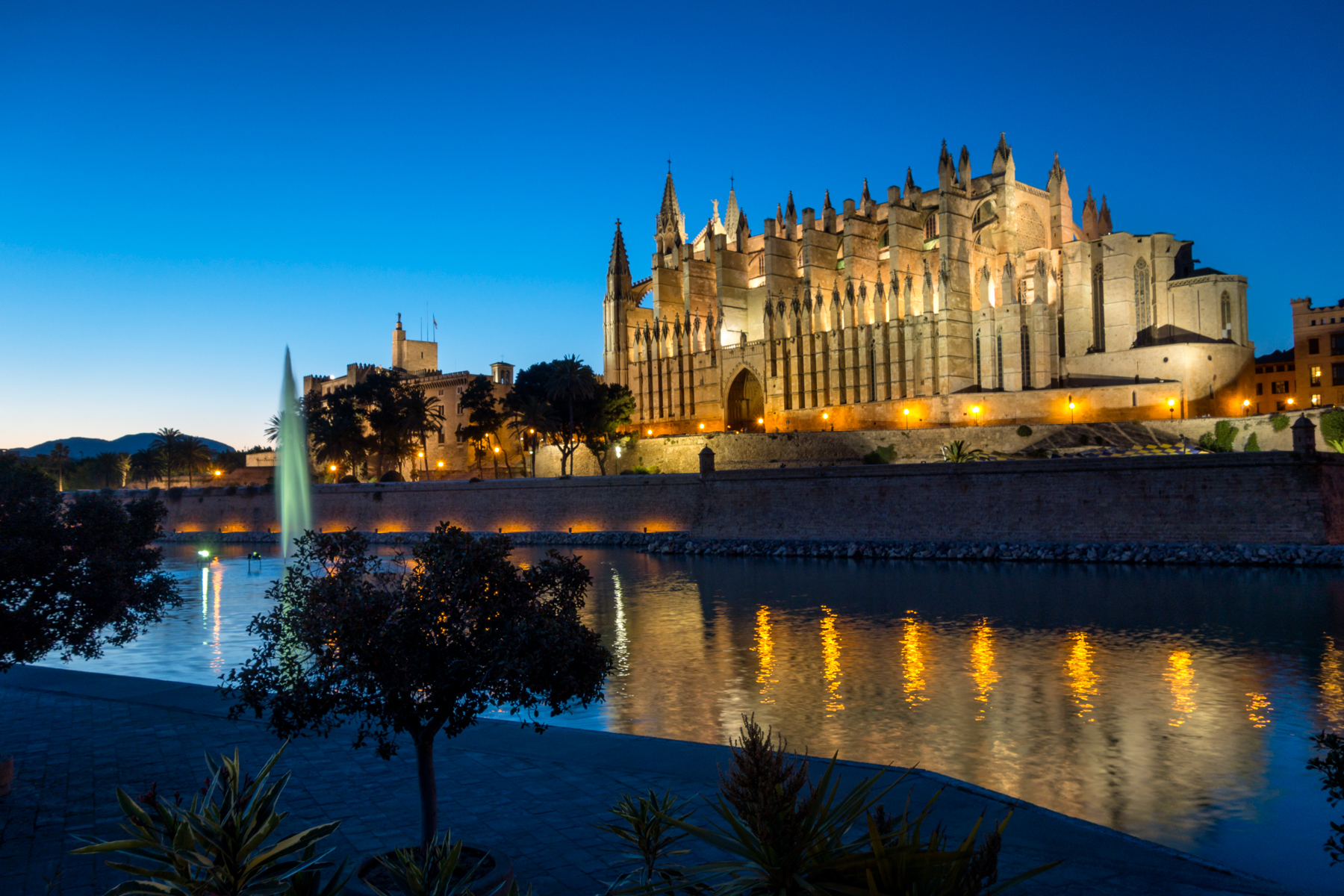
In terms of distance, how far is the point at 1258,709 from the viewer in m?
12.2

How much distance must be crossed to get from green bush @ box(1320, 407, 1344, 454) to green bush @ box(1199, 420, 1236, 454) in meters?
3.29

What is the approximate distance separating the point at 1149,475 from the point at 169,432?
7176 cm

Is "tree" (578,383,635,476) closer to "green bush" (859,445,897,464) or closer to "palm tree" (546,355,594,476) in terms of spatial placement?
"palm tree" (546,355,594,476)

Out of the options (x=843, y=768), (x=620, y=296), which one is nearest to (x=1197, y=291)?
(x=620, y=296)

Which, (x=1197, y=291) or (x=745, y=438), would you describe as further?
(x=745, y=438)

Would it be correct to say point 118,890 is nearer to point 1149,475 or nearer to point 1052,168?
point 1149,475

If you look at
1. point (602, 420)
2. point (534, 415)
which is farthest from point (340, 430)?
point (602, 420)

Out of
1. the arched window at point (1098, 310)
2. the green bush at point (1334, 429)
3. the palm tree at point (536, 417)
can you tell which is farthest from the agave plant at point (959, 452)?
the palm tree at point (536, 417)

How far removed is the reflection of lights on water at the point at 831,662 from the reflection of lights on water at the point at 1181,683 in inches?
159

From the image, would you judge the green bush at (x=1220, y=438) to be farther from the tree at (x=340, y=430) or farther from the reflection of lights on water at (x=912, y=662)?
the tree at (x=340, y=430)

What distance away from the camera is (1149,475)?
3142cm

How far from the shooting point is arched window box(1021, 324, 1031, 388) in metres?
51.2

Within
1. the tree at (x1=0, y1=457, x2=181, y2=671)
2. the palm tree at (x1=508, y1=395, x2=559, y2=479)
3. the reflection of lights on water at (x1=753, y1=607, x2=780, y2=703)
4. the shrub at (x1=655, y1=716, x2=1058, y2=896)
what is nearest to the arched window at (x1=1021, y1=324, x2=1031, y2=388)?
the palm tree at (x1=508, y1=395, x2=559, y2=479)

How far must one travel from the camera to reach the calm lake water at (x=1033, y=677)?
8758mm
